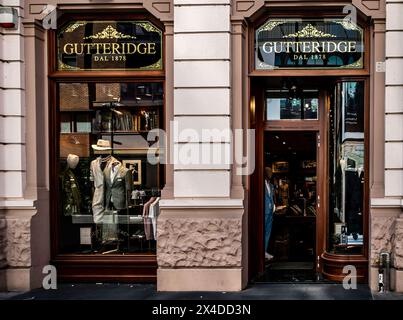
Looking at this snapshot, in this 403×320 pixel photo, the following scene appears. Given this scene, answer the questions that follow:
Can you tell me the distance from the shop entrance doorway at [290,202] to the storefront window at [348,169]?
702 mm

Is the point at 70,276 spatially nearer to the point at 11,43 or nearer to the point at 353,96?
the point at 11,43

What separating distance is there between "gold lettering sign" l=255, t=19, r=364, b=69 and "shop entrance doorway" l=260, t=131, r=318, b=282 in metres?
1.49

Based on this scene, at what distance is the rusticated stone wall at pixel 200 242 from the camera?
30.1 ft

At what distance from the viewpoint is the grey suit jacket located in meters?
10.2

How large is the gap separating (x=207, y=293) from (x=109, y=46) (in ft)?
15.2

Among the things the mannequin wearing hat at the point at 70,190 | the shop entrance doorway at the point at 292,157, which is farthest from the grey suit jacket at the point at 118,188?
the shop entrance doorway at the point at 292,157

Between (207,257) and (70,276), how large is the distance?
8.48 feet

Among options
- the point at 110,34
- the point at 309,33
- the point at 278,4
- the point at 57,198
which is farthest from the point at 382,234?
the point at 110,34

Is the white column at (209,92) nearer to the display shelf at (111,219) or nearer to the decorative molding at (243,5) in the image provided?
the decorative molding at (243,5)

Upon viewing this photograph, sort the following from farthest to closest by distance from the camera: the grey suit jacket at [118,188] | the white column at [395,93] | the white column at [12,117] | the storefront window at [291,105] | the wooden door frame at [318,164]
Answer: the storefront window at [291,105] → the wooden door frame at [318,164] → the grey suit jacket at [118,188] → the white column at [12,117] → the white column at [395,93]

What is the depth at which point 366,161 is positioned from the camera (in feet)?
31.4

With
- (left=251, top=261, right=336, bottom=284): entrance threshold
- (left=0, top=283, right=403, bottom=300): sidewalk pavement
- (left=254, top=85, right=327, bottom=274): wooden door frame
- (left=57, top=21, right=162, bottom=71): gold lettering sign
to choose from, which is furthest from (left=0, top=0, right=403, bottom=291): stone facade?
(left=254, top=85, right=327, bottom=274): wooden door frame

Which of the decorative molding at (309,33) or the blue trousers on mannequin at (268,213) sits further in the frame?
the blue trousers on mannequin at (268,213)
